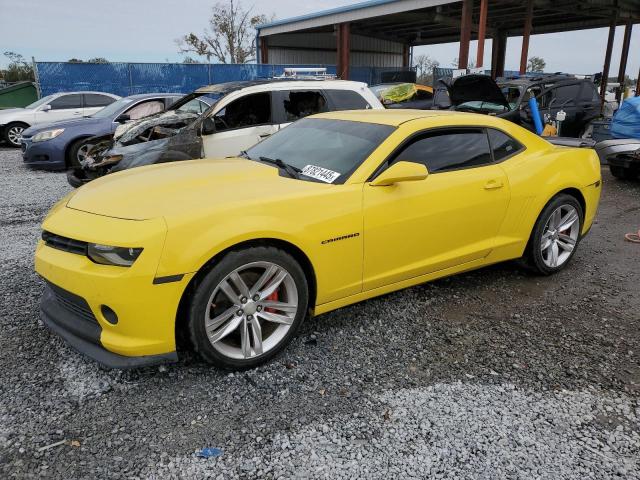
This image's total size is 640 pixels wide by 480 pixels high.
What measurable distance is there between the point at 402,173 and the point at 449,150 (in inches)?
32.9

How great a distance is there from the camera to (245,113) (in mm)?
6926

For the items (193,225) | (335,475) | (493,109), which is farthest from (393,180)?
(493,109)

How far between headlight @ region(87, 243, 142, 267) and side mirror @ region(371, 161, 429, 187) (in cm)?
155

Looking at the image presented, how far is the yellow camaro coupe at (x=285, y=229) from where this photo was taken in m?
2.56

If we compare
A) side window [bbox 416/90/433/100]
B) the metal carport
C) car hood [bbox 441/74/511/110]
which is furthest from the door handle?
the metal carport

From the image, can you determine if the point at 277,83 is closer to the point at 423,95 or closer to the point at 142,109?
the point at 142,109

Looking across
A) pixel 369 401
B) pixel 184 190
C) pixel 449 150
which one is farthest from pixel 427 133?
pixel 369 401

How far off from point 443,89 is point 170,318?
10467 millimetres

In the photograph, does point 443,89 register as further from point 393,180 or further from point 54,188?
point 393,180

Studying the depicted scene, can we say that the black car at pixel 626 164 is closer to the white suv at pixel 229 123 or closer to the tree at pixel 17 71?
the white suv at pixel 229 123

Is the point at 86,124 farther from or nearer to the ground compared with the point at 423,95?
nearer to the ground

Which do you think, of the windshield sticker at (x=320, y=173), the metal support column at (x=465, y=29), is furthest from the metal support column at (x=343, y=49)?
the windshield sticker at (x=320, y=173)

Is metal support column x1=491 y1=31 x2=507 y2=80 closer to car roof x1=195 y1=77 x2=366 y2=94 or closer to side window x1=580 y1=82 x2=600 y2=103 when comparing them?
A: side window x1=580 y1=82 x2=600 y2=103

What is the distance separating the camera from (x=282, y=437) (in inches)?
94.0
